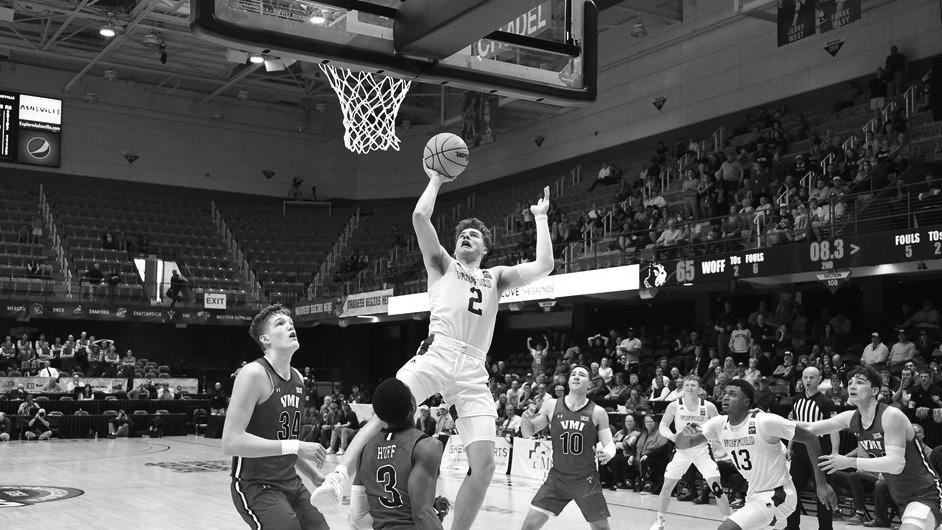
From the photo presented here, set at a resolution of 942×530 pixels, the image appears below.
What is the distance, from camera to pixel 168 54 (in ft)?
108

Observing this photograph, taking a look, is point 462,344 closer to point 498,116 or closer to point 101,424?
point 101,424

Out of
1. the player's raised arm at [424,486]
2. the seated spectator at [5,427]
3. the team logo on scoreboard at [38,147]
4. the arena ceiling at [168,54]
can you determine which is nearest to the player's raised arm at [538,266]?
the player's raised arm at [424,486]

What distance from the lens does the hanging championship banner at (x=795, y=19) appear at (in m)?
19.7

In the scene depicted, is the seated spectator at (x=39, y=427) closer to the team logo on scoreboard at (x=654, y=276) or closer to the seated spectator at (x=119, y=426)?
the seated spectator at (x=119, y=426)

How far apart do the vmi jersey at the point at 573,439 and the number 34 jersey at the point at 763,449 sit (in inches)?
53.0

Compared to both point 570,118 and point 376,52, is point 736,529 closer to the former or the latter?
point 376,52

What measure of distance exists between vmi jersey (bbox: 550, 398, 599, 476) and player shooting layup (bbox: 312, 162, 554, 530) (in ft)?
8.43

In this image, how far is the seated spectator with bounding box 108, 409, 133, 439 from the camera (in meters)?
25.9

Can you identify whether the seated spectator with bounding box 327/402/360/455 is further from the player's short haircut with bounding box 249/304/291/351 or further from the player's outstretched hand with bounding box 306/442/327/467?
the player's outstretched hand with bounding box 306/442/327/467

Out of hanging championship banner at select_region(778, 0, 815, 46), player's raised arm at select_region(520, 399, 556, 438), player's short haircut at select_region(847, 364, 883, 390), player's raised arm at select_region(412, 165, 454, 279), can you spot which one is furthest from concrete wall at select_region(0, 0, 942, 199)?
player's raised arm at select_region(412, 165, 454, 279)

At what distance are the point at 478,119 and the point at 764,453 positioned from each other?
74.7ft

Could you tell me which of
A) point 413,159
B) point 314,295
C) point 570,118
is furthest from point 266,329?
point 413,159

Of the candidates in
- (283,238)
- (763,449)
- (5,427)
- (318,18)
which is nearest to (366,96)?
(318,18)

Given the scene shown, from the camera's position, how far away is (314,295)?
1393 inches
